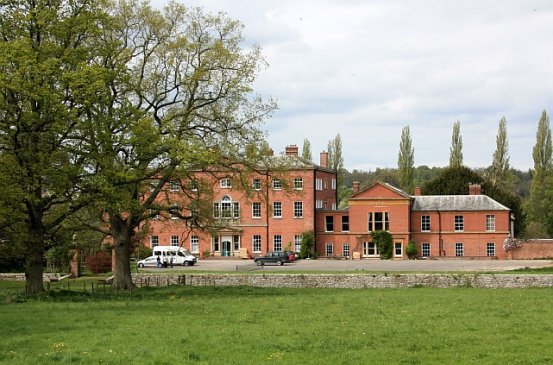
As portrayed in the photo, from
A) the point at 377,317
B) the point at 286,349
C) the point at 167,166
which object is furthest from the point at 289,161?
the point at 286,349

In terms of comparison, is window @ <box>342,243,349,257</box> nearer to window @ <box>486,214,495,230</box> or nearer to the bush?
window @ <box>486,214,495,230</box>

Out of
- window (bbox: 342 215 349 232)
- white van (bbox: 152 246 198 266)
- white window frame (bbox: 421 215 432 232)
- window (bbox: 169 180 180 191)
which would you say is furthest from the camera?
window (bbox: 342 215 349 232)

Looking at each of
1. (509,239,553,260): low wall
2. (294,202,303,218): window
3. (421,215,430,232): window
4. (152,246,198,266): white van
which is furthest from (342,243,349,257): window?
(509,239,553,260): low wall

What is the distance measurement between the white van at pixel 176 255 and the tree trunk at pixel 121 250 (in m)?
25.0

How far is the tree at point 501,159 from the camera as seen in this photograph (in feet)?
296

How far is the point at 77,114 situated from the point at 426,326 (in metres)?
16.9

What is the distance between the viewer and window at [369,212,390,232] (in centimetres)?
6894

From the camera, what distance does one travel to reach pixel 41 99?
89.5 feet

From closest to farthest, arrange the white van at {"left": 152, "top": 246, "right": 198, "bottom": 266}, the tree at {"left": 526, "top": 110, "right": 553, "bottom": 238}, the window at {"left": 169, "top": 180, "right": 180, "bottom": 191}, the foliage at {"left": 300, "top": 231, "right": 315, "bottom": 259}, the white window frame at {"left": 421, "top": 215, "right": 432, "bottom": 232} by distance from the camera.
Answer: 1. the window at {"left": 169, "top": 180, "right": 180, "bottom": 191}
2. the white van at {"left": 152, "top": 246, "right": 198, "bottom": 266}
3. the white window frame at {"left": 421, "top": 215, "right": 432, "bottom": 232}
4. the foliage at {"left": 300, "top": 231, "right": 315, "bottom": 259}
5. the tree at {"left": 526, "top": 110, "right": 553, "bottom": 238}

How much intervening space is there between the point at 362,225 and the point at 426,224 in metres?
5.87

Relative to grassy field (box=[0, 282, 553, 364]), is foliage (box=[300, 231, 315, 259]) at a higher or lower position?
higher

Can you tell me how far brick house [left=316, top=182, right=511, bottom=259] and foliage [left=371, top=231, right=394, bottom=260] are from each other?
2.18 feet

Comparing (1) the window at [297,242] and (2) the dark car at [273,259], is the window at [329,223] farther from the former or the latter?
(2) the dark car at [273,259]

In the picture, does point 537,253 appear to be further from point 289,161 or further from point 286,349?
point 286,349
